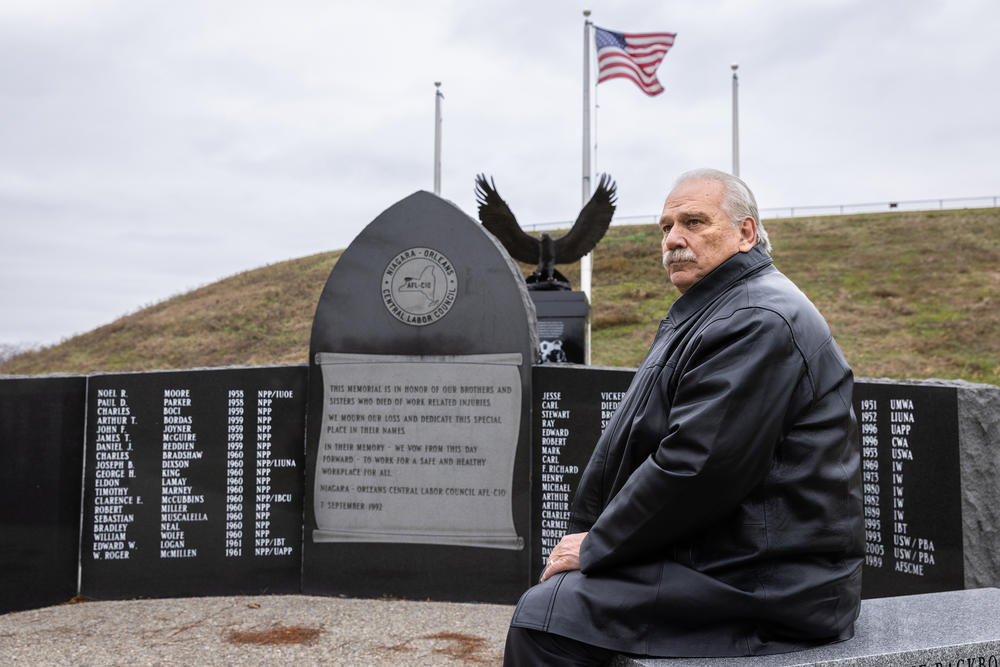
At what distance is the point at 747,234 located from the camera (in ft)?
7.66

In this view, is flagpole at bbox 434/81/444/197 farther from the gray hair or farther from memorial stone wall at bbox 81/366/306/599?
the gray hair

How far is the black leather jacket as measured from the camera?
194 centimetres

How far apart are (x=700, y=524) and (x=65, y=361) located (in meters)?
30.9

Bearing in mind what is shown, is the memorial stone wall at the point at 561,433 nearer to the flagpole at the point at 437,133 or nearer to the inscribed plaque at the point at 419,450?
the inscribed plaque at the point at 419,450

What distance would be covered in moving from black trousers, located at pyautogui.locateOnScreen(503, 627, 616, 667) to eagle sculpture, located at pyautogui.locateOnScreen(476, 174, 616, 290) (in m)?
10.7

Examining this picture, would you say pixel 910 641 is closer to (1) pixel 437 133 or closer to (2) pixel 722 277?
(2) pixel 722 277

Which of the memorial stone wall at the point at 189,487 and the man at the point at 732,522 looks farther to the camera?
the memorial stone wall at the point at 189,487

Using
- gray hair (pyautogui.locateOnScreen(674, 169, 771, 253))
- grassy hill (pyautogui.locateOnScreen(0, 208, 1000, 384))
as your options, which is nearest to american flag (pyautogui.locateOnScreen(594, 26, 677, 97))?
grassy hill (pyautogui.locateOnScreen(0, 208, 1000, 384))

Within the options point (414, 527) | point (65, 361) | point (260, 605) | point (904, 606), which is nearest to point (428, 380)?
point (414, 527)

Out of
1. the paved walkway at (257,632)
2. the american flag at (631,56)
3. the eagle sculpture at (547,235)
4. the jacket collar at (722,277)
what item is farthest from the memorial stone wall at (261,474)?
the american flag at (631,56)

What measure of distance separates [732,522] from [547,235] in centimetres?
1130

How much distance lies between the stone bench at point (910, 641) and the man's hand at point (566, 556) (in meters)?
0.28

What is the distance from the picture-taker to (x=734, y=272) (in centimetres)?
229

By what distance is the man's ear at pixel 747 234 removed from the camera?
2320 mm
